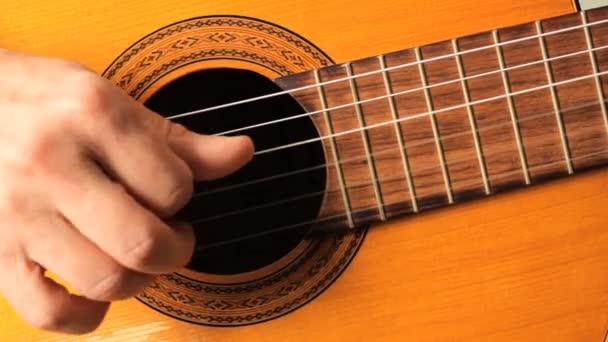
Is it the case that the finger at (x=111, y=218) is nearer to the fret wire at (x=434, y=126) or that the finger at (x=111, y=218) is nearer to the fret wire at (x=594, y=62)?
the fret wire at (x=434, y=126)

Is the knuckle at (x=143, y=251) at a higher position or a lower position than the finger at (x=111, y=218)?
lower

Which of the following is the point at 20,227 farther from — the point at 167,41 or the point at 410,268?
the point at 410,268

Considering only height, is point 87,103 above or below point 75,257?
above

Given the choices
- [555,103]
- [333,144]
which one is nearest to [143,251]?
[333,144]

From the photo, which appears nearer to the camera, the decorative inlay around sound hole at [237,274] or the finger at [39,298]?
the finger at [39,298]

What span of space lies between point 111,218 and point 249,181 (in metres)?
0.35

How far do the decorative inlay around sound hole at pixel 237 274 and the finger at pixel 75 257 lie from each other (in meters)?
0.21

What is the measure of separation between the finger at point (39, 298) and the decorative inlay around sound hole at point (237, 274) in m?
0.16

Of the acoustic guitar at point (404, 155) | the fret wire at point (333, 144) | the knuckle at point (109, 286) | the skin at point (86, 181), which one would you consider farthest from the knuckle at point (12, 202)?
the fret wire at point (333, 144)

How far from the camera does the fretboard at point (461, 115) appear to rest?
0.78 meters

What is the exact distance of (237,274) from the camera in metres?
0.82

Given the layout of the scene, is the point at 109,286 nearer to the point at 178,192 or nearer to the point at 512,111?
the point at 178,192

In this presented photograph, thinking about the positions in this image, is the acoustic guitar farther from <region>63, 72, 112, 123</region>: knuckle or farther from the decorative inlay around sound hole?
<region>63, 72, 112, 123</region>: knuckle

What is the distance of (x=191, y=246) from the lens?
680mm
